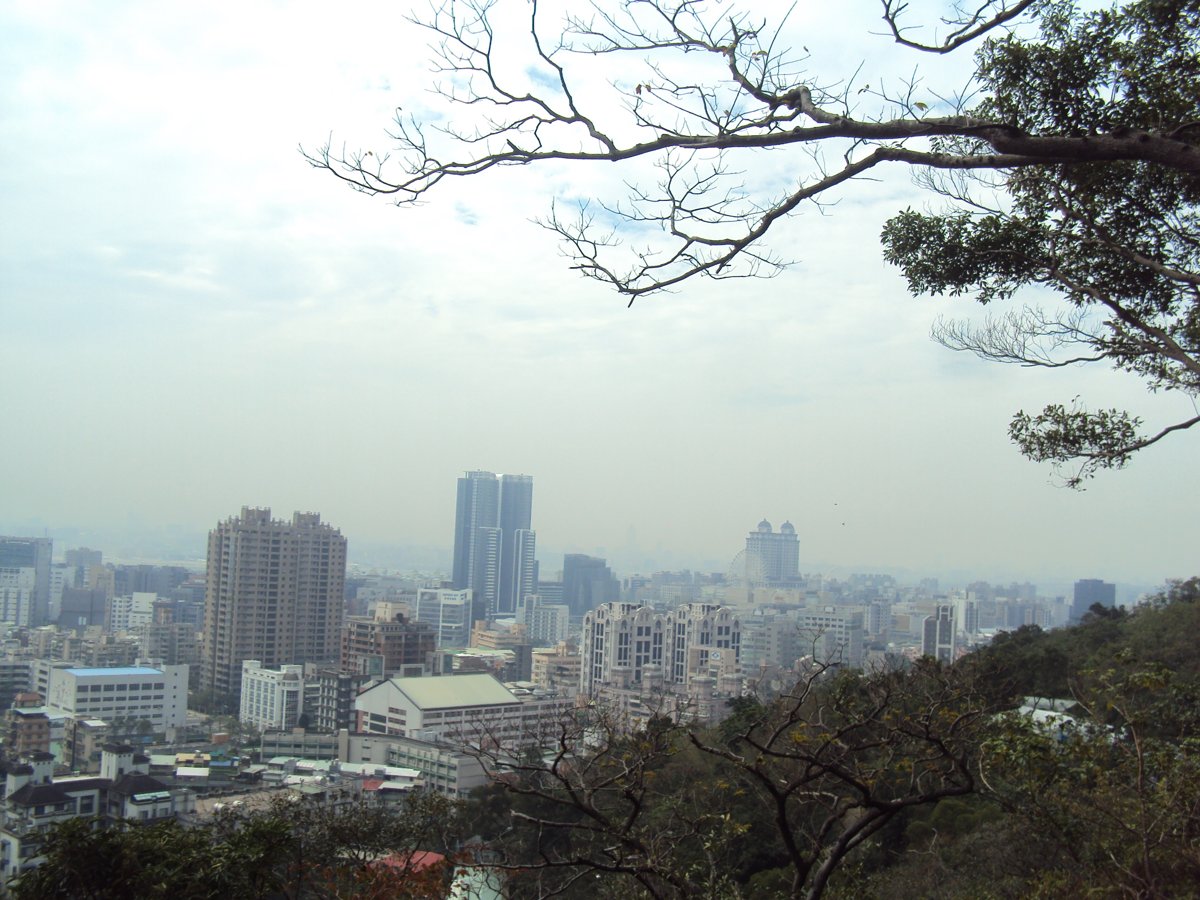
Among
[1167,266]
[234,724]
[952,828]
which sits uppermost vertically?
[1167,266]

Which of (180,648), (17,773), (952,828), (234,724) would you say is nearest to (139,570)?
(180,648)

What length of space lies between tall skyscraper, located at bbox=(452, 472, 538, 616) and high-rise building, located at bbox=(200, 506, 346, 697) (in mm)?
8149

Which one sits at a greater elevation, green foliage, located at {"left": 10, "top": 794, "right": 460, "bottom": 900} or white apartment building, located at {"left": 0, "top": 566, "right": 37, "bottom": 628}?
green foliage, located at {"left": 10, "top": 794, "right": 460, "bottom": 900}

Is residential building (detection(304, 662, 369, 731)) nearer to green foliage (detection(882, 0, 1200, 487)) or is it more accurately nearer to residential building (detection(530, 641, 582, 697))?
residential building (detection(530, 641, 582, 697))

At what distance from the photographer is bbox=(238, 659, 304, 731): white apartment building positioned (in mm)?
19828

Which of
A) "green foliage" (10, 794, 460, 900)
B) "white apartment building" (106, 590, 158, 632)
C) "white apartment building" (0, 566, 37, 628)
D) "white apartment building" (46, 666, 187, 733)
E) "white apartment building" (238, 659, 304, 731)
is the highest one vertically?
"green foliage" (10, 794, 460, 900)

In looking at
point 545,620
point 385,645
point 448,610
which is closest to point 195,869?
point 385,645

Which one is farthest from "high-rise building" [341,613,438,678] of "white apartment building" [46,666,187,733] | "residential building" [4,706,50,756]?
"residential building" [4,706,50,756]

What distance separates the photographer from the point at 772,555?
1087 inches

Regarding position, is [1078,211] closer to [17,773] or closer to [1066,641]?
[17,773]

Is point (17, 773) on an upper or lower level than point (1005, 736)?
lower

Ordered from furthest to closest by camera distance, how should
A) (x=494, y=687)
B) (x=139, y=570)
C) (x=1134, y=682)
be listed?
(x=139, y=570), (x=494, y=687), (x=1134, y=682)

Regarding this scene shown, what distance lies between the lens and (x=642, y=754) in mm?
2195

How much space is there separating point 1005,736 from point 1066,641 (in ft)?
32.4
